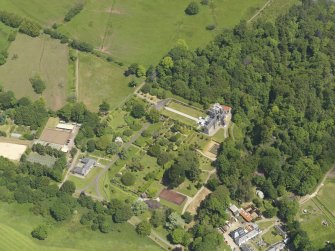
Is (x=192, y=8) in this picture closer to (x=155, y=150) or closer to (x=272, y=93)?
(x=272, y=93)

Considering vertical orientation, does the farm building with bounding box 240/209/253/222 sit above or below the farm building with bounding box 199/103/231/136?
below

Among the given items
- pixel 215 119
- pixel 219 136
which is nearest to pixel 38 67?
pixel 215 119

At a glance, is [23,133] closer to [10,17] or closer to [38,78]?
[38,78]

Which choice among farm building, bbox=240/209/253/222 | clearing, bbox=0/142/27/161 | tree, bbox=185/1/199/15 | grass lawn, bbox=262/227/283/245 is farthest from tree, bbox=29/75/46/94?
grass lawn, bbox=262/227/283/245

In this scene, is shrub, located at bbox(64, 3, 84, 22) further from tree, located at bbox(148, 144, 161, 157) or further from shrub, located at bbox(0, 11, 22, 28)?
tree, located at bbox(148, 144, 161, 157)

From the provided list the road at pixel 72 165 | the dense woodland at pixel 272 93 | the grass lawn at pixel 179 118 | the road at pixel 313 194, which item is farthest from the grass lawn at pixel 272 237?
the road at pixel 72 165

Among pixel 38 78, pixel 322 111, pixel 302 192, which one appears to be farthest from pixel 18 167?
pixel 322 111
